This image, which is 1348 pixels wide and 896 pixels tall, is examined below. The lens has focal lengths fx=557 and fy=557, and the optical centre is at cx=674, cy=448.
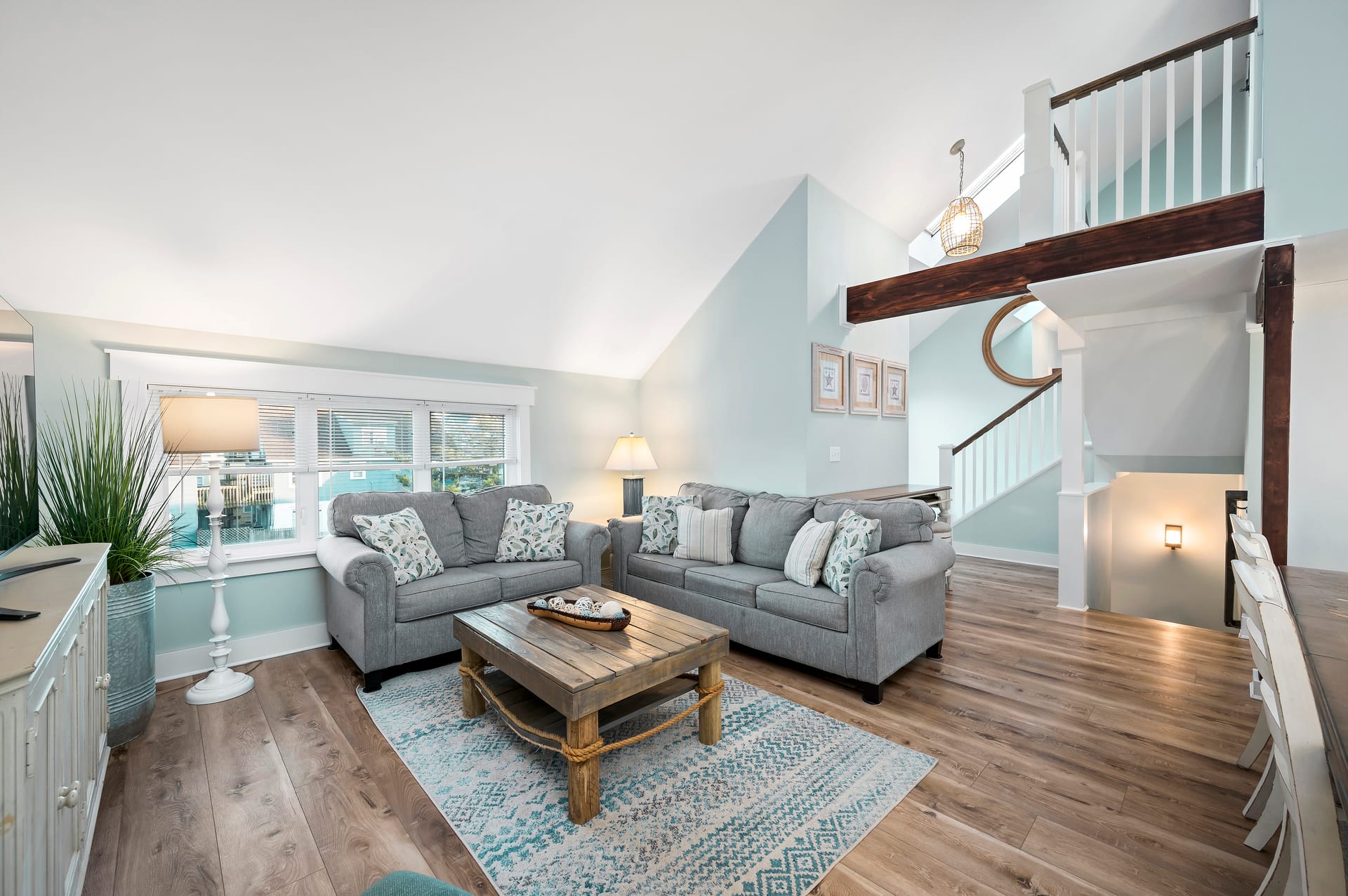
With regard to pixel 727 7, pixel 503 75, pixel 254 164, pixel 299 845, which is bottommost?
pixel 299 845

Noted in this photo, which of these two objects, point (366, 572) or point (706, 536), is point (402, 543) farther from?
point (706, 536)

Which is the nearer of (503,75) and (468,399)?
→ (503,75)

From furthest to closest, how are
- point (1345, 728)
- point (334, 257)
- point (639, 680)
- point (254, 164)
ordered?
point (334, 257), point (254, 164), point (639, 680), point (1345, 728)

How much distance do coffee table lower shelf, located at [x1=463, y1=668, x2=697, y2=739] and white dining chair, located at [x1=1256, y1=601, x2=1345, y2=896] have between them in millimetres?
1607

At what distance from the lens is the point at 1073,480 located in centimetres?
398

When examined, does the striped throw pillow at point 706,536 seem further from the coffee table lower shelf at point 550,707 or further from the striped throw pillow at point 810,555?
the coffee table lower shelf at point 550,707

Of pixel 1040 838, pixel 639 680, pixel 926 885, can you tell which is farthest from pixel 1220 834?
pixel 639 680

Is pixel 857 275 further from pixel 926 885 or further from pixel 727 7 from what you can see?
pixel 926 885

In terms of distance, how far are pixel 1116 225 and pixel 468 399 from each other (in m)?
3.99

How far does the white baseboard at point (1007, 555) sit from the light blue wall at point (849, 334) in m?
1.25

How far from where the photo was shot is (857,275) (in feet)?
14.8

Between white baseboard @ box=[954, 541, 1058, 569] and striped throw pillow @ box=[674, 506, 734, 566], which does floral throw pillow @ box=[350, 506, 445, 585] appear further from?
white baseboard @ box=[954, 541, 1058, 569]

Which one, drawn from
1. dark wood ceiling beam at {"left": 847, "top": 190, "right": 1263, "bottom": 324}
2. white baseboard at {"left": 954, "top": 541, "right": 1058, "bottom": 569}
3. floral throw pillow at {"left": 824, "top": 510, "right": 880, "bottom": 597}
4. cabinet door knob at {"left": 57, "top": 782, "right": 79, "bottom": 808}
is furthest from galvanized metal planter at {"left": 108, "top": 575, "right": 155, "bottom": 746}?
white baseboard at {"left": 954, "top": 541, "right": 1058, "bottom": 569}

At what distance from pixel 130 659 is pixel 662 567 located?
2518 mm
